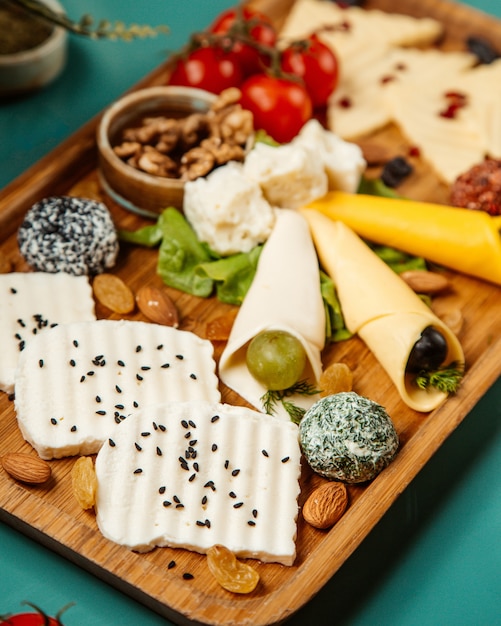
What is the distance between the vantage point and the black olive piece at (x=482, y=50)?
394 centimetres

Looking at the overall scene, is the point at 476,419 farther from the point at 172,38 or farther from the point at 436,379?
the point at 172,38

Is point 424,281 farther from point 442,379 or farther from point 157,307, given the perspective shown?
point 157,307

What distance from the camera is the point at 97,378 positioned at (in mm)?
2562

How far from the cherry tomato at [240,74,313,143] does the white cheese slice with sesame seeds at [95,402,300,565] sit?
52.0 inches

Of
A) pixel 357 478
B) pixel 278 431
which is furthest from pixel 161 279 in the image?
pixel 357 478

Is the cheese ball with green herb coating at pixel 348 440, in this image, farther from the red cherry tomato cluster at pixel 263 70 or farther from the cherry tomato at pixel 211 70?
the cherry tomato at pixel 211 70

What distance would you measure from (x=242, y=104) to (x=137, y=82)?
0.60 meters

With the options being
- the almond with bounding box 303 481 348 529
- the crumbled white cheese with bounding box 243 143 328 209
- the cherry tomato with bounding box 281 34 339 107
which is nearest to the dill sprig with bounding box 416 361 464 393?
the almond with bounding box 303 481 348 529

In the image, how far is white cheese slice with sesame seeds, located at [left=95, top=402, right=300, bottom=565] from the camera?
7.52ft

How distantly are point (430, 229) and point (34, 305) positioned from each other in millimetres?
1361

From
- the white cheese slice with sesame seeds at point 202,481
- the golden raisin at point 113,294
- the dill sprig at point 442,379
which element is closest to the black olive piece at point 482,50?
the dill sprig at point 442,379

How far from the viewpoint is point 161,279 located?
3.05 m

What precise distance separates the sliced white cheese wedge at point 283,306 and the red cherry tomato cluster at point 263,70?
1.75 ft

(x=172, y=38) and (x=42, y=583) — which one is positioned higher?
(x=172, y=38)
